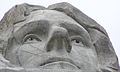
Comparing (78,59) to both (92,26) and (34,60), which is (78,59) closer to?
(34,60)

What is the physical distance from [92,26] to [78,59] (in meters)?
1.53

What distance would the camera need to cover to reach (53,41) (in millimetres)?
8352

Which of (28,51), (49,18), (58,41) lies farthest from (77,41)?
(28,51)

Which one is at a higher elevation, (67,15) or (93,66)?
(67,15)

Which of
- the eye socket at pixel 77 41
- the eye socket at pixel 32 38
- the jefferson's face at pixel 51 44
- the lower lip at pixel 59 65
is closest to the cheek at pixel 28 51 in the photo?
the jefferson's face at pixel 51 44

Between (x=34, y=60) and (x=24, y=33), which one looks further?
(x=24, y=33)

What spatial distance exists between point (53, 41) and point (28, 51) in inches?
19.8

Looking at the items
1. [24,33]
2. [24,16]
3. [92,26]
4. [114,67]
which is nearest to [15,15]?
[24,16]

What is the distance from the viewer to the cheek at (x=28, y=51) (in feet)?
27.7

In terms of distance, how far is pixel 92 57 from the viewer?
29.0 ft

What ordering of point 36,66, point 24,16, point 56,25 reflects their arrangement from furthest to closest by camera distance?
point 24,16
point 56,25
point 36,66

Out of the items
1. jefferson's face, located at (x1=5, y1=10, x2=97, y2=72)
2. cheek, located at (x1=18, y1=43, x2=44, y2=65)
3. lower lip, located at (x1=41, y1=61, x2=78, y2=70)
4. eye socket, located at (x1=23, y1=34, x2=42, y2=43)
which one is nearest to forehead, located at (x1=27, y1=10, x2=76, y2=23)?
jefferson's face, located at (x1=5, y1=10, x2=97, y2=72)

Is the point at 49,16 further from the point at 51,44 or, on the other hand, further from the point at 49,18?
the point at 51,44

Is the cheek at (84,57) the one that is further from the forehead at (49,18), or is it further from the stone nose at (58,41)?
the forehead at (49,18)
